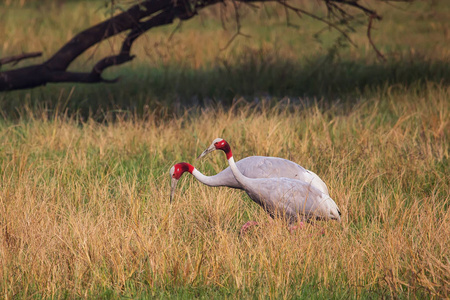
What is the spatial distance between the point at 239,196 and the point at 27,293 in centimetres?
198

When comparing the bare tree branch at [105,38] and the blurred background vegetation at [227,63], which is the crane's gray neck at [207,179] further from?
the bare tree branch at [105,38]

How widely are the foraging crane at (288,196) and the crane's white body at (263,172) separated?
19 cm

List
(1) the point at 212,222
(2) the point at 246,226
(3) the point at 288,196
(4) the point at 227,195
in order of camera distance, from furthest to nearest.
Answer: (4) the point at 227,195 < (1) the point at 212,222 < (2) the point at 246,226 < (3) the point at 288,196

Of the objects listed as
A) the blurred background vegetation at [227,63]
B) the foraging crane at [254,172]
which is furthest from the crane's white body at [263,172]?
the blurred background vegetation at [227,63]

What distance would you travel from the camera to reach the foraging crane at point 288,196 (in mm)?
4184

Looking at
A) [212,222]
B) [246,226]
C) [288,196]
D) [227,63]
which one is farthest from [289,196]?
[227,63]

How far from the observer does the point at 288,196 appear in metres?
4.18

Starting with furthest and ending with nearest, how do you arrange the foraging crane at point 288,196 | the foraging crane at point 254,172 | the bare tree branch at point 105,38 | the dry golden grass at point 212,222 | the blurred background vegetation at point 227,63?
the blurred background vegetation at point 227,63 → the bare tree branch at point 105,38 → the foraging crane at point 254,172 → the foraging crane at point 288,196 → the dry golden grass at point 212,222

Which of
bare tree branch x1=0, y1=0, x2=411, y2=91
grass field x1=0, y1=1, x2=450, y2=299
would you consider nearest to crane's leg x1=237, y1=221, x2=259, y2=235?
grass field x1=0, y1=1, x2=450, y2=299

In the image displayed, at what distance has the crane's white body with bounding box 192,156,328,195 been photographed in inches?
Result: 175

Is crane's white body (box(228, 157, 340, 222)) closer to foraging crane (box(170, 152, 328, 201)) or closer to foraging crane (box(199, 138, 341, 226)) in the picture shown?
foraging crane (box(199, 138, 341, 226))

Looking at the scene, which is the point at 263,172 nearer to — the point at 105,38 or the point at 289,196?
the point at 289,196

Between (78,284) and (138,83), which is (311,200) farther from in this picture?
(138,83)

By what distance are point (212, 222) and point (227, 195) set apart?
0.51 meters
